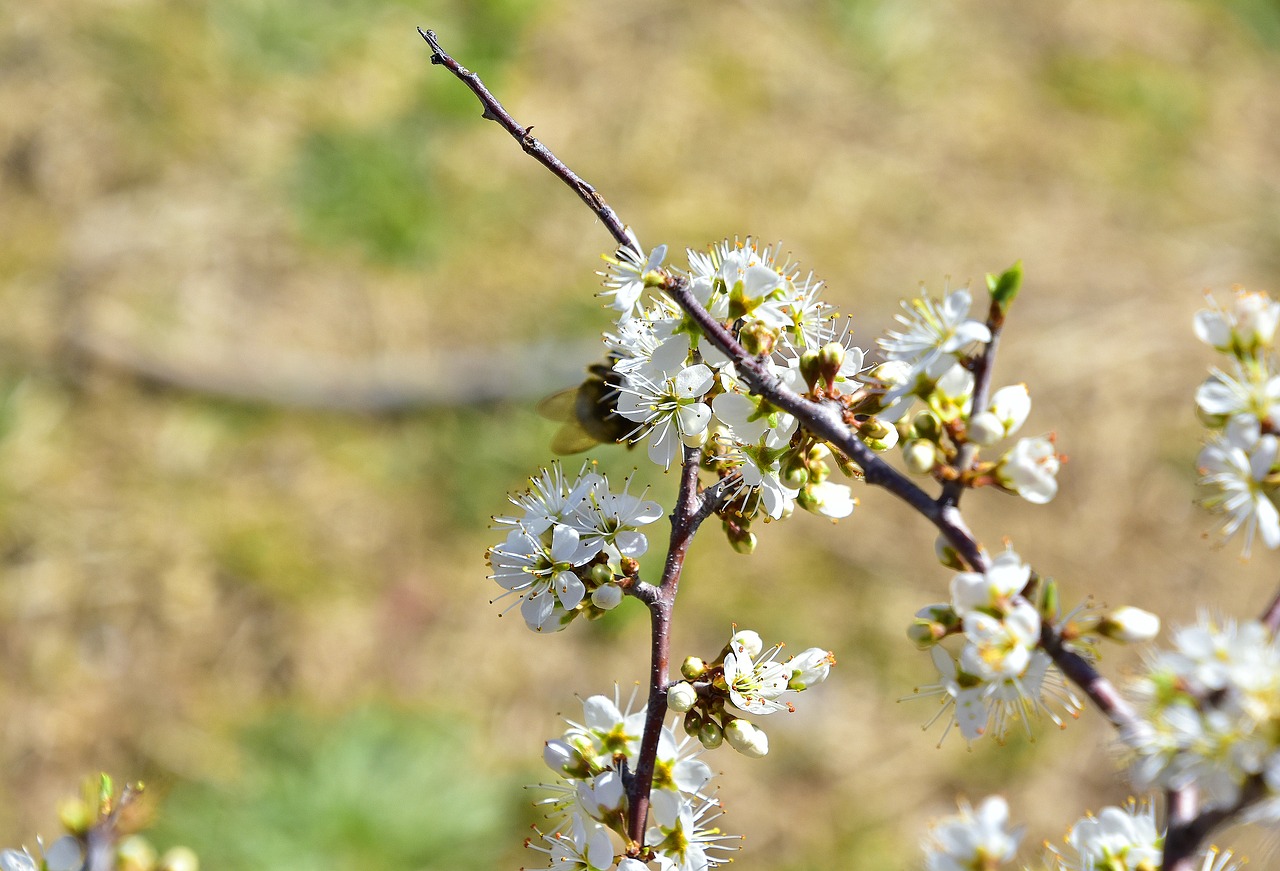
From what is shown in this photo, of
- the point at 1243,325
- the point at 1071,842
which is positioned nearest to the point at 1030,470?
the point at 1243,325

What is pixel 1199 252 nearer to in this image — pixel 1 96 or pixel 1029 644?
pixel 1029 644

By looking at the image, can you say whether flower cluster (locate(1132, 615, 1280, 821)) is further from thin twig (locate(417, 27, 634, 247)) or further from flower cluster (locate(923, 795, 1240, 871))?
thin twig (locate(417, 27, 634, 247))

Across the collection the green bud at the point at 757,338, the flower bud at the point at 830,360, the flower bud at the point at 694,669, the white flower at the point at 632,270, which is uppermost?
the white flower at the point at 632,270

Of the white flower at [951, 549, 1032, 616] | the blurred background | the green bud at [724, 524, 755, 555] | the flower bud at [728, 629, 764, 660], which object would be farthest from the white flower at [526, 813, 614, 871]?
the blurred background

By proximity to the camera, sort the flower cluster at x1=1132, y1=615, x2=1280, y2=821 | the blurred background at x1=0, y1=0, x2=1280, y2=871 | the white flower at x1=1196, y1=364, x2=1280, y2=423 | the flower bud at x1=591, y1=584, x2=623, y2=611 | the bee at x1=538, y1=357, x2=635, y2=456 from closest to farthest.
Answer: the flower cluster at x1=1132, y1=615, x2=1280, y2=821 → the white flower at x1=1196, y1=364, x2=1280, y2=423 → the flower bud at x1=591, y1=584, x2=623, y2=611 → the bee at x1=538, y1=357, x2=635, y2=456 → the blurred background at x1=0, y1=0, x2=1280, y2=871

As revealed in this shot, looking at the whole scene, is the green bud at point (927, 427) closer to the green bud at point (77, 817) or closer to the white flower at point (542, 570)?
the white flower at point (542, 570)

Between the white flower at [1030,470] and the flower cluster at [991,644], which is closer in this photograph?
the flower cluster at [991,644]

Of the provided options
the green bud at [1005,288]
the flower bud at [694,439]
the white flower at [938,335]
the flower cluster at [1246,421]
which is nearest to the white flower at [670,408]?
the flower bud at [694,439]

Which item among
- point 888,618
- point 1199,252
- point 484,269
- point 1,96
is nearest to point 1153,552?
point 888,618
